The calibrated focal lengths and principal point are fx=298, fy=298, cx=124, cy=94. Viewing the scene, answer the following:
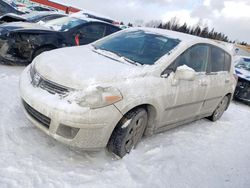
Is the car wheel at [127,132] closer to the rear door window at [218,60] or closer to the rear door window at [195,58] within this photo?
the rear door window at [195,58]

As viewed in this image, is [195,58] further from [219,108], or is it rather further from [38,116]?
[38,116]

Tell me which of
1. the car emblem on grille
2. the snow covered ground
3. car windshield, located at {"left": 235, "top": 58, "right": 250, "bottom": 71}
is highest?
car windshield, located at {"left": 235, "top": 58, "right": 250, "bottom": 71}

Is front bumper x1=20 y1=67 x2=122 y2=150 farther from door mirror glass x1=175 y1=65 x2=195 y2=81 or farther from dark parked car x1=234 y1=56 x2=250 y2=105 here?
dark parked car x1=234 y1=56 x2=250 y2=105

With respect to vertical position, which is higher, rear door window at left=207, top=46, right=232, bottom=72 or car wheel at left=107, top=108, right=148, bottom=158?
rear door window at left=207, top=46, right=232, bottom=72

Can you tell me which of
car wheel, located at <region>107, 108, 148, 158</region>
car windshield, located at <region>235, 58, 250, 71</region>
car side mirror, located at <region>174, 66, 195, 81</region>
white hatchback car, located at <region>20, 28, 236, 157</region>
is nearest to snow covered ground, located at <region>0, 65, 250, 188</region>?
car wheel, located at <region>107, 108, 148, 158</region>

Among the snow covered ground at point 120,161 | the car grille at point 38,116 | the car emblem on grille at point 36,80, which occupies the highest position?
the car emblem on grille at point 36,80

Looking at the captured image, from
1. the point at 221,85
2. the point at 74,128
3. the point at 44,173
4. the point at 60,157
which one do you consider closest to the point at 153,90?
the point at 74,128

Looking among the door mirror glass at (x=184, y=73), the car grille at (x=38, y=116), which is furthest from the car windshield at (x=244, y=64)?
the car grille at (x=38, y=116)

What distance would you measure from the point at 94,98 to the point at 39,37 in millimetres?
4008

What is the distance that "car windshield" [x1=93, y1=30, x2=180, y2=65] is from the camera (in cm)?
417

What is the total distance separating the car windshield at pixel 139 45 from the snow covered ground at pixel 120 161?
4.16 feet

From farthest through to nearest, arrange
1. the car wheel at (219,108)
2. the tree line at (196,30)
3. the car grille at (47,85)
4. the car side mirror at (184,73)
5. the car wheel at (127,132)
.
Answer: the tree line at (196,30), the car wheel at (219,108), the car side mirror at (184,73), the car wheel at (127,132), the car grille at (47,85)

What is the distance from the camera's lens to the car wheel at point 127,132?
353 centimetres

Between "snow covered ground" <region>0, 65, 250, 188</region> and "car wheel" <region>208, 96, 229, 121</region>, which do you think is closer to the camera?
"snow covered ground" <region>0, 65, 250, 188</region>
